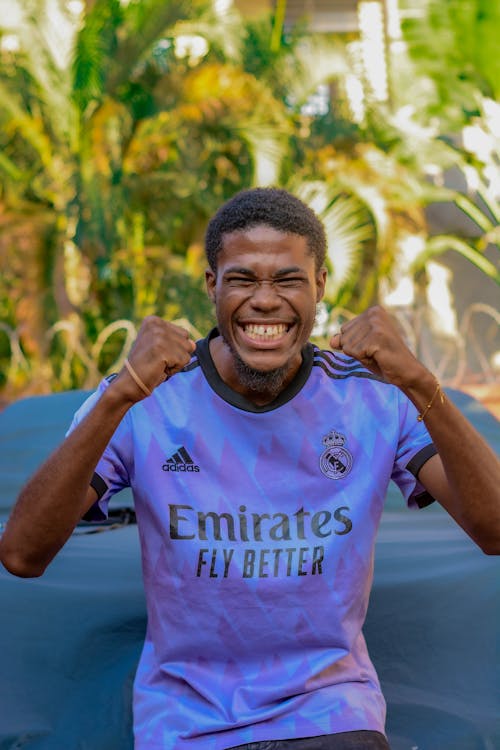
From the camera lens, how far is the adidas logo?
6.54 feet

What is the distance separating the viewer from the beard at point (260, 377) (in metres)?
2.00

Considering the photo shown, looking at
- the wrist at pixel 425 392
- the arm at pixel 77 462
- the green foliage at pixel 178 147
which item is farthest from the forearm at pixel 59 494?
the green foliage at pixel 178 147

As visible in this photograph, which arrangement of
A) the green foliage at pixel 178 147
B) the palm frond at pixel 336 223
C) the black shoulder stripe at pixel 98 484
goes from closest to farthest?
the black shoulder stripe at pixel 98 484 < the green foliage at pixel 178 147 < the palm frond at pixel 336 223

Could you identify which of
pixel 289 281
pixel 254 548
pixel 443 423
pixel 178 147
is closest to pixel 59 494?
pixel 254 548

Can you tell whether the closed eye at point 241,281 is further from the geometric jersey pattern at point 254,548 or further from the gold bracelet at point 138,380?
the gold bracelet at point 138,380

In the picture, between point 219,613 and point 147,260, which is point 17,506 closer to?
point 219,613

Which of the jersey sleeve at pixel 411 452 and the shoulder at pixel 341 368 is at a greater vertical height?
the shoulder at pixel 341 368

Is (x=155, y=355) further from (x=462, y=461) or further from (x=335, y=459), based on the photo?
(x=462, y=461)

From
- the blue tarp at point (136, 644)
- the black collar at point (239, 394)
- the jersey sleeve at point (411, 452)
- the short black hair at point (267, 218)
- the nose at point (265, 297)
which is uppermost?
the short black hair at point (267, 218)

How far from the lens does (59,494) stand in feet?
6.21

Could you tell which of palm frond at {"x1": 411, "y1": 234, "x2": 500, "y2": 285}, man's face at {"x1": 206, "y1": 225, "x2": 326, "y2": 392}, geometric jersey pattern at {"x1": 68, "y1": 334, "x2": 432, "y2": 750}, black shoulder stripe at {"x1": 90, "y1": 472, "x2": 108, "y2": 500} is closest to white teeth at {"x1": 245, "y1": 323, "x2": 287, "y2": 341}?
man's face at {"x1": 206, "y1": 225, "x2": 326, "y2": 392}

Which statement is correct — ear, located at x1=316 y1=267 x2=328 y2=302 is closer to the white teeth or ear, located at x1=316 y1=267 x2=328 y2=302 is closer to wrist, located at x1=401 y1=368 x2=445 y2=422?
the white teeth

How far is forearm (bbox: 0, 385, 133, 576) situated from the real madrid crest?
390 millimetres

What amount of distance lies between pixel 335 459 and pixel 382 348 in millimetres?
263
